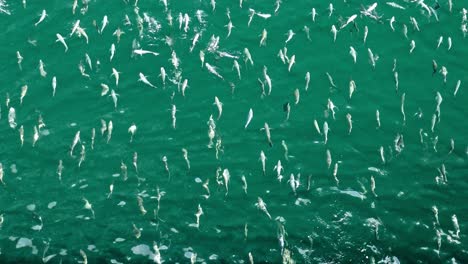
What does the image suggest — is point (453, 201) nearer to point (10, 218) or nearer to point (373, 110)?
point (373, 110)

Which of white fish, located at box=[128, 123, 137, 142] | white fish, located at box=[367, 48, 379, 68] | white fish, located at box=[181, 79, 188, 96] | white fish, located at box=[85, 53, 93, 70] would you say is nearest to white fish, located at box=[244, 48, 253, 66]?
white fish, located at box=[181, 79, 188, 96]

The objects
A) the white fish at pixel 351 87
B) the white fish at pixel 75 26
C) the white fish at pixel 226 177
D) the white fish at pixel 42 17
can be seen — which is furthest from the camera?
the white fish at pixel 42 17

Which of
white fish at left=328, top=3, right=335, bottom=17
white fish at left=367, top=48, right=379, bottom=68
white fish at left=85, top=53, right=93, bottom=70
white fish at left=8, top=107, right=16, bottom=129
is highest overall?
white fish at left=328, top=3, right=335, bottom=17

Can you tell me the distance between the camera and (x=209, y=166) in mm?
28578

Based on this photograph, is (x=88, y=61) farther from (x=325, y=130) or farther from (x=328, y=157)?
(x=328, y=157)

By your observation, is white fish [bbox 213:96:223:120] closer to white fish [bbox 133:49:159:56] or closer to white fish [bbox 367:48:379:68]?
white fish [bbox 133:49:159:56]

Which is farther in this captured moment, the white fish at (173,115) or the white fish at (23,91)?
the white fish at (23,91)

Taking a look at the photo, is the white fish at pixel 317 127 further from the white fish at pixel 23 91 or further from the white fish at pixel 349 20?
the white fish at pixel 23 91

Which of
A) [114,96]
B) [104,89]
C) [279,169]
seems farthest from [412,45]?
[104,89]

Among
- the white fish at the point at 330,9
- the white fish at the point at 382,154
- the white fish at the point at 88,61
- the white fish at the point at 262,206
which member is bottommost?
the white fish at the point at 262,206

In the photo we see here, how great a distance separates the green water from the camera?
85.1 feet

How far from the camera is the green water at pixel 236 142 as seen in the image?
1021 inches

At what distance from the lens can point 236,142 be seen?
1164 inches

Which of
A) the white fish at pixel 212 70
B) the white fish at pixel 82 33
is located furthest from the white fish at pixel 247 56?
the white fish at pixel 82 33
